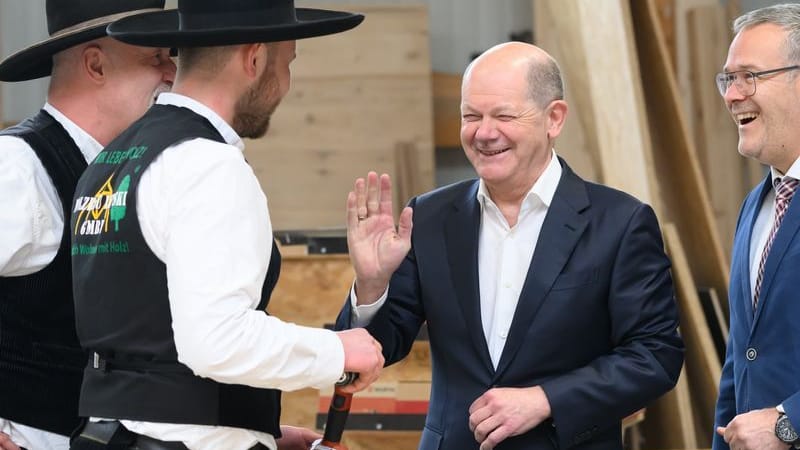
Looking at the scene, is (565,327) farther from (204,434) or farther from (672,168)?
(672,168)

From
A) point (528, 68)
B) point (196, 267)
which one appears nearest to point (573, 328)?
point (528, 68)

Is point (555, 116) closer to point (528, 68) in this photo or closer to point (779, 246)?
point (528, 68)

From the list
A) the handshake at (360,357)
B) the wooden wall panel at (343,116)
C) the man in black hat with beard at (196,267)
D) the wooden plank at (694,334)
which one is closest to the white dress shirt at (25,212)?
the man in black hat with beard at (196,267)

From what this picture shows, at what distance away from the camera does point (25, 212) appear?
257cm

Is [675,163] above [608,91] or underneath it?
underneath

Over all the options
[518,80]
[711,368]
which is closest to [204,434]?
[518,80]

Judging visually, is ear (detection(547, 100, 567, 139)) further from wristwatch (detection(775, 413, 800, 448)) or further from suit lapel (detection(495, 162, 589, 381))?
wristwatch (detection(775, 413, 800, 448))

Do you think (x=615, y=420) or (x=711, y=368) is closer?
(x=615, y=420)

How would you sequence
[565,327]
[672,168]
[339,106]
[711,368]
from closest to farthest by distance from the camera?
1. [565,327]
2. [711,368]
3. [672,168]
4. [339,106]

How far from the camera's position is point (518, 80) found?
2.67 meters

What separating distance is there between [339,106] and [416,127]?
574 mm

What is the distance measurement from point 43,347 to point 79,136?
0.55m

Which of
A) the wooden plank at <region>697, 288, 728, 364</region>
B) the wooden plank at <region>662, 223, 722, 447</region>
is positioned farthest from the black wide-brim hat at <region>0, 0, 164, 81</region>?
the wooden plank at <region>697, 288, 728, 364</region>

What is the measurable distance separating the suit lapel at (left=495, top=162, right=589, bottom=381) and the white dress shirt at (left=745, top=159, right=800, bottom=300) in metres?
0.41
